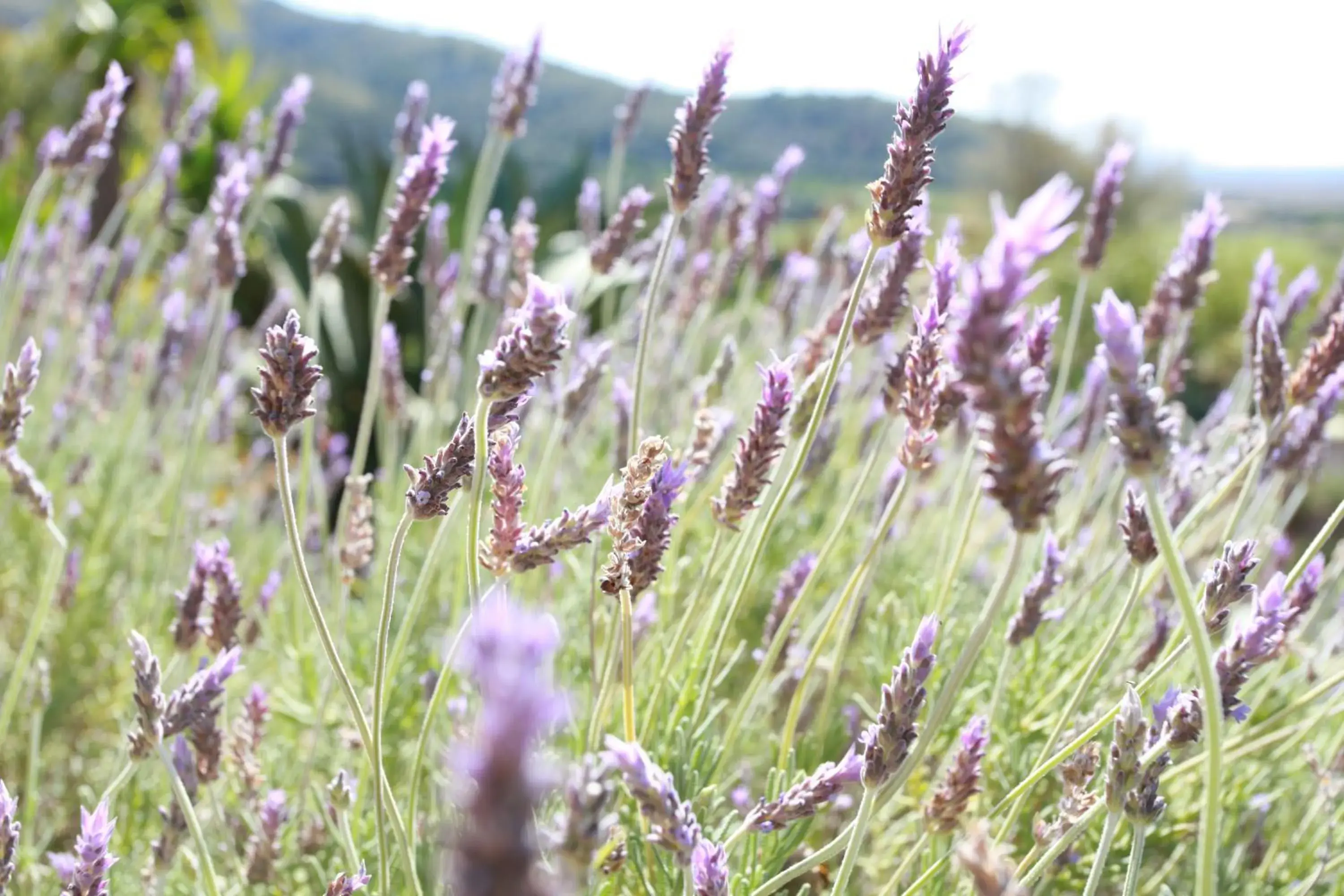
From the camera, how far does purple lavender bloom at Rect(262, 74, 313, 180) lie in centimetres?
202

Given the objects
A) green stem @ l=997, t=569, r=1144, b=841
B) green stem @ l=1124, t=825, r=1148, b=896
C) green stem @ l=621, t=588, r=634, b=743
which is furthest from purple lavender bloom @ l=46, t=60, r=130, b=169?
green stem @ l=1124, t=825, r=1148, b=896

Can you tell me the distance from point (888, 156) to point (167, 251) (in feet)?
18.5

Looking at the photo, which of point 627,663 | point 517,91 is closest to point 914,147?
point 627,663

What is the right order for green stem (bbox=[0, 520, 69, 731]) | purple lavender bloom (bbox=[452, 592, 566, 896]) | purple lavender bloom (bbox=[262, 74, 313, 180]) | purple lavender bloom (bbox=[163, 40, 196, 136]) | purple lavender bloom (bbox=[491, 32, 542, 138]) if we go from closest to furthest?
purple lavender bloom (bbox=[452, 592, 566, 896]), green stem (bbox=[0, 520, 69, 731]), purple lavender bloom (bbox=[491, 32, 542, 138]), purple lavender bloom (bbox=[262, 74, 313, 180]), purple lavender bloom (bbox=[163, 40, 196, 136])

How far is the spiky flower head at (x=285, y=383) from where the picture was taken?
85cm

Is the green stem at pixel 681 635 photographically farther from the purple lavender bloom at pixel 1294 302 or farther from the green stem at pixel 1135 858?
the purple lavender bloom at pixel 1294 302

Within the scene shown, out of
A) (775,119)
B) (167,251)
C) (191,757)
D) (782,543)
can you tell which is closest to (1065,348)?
(782,543)

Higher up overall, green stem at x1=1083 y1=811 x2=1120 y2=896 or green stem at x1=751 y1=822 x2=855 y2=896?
green stem at x1=1083 y1=811 x2=1120 y2=896

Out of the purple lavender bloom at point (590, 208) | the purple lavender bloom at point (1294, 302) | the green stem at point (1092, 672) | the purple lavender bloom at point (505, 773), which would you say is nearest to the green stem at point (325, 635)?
the purple lavender bloom at point (505, 773)

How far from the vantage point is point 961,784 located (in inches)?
37.6

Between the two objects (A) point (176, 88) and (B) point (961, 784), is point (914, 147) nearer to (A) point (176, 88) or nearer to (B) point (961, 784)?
(B) point (961, 784)

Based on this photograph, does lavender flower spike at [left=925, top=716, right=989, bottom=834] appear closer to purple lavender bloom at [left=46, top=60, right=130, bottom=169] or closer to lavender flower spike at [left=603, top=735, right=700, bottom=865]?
lavender flower spike at [left=603, top=735, right=700, bottom=865]

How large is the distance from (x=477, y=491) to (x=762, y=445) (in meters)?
0.31

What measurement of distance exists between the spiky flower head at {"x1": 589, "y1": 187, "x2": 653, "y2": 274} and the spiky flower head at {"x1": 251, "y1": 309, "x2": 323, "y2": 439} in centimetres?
80
